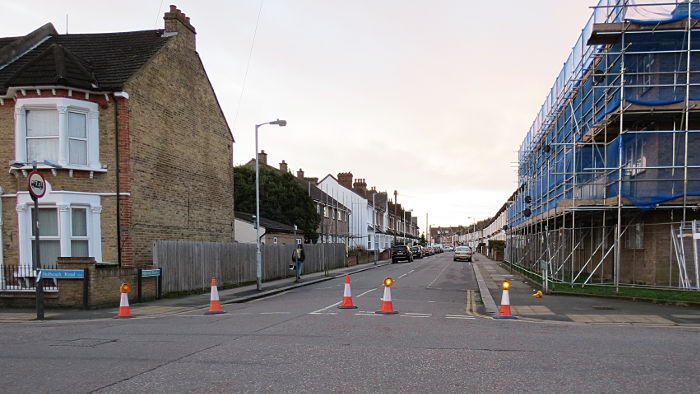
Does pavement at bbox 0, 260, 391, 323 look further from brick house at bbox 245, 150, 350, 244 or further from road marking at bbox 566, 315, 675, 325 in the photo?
brick house at bbox 245, 150, 350, 244

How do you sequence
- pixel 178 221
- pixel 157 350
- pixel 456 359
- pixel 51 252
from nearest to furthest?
pixel 456 359, pixel 157 350, pixel 51 252, pixel 178 221

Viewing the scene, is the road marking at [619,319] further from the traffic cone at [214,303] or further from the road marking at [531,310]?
the traffic cone at [214,303]

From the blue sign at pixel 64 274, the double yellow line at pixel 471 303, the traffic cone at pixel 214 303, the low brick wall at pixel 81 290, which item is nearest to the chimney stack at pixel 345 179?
the double yellow line at pixel 471 303

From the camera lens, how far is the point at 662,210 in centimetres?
1698

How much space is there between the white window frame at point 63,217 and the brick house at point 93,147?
0.03 m

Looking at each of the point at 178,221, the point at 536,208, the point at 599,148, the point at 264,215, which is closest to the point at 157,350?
the point at 178,221

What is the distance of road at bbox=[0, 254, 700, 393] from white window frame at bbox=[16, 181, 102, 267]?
4516 millimetres

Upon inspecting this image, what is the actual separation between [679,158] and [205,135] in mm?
18160

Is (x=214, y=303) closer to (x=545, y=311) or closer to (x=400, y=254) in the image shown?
(x=545, y=311)

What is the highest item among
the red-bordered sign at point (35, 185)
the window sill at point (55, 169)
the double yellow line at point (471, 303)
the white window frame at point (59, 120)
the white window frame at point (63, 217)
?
the white window frame at point (59, 120)

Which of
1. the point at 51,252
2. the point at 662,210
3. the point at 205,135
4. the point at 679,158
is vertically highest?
the point at 205,135

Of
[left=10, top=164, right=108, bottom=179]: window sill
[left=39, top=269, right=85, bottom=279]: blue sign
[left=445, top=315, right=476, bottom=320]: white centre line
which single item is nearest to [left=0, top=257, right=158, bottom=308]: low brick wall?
[left=39, top=269, right=85, bottom=279]: blue sign

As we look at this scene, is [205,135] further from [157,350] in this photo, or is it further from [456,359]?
[456,359]

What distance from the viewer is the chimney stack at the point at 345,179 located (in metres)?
62.7
